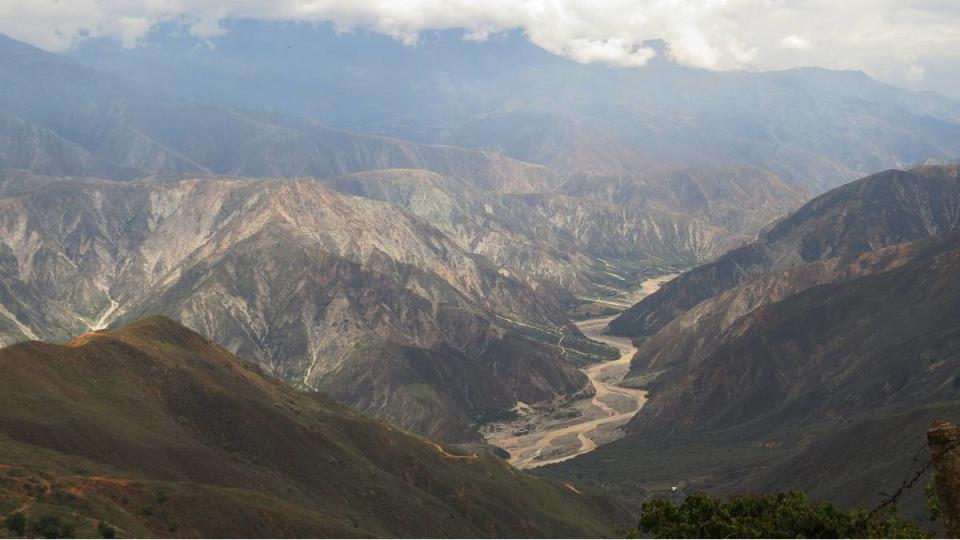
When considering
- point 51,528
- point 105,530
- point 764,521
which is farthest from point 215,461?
point 764,521

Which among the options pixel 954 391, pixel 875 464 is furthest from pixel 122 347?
pixel 954 391

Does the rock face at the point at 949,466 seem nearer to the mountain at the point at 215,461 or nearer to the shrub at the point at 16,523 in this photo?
the mountain at the point at 215,461

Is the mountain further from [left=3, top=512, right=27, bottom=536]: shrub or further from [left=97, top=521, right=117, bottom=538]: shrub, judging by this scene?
[left=3, top=512, right=27, bottom=536]: shrub

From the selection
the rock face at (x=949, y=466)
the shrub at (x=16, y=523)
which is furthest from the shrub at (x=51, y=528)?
the rock face at (x=949, y=466)

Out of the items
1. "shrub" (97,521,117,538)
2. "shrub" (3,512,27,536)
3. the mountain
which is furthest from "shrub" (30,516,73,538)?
"shrub" (97,521,117,538)

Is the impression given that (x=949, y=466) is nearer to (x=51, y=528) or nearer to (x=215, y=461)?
(x=51, y=528)

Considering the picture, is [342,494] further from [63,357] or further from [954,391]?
[954,391]
